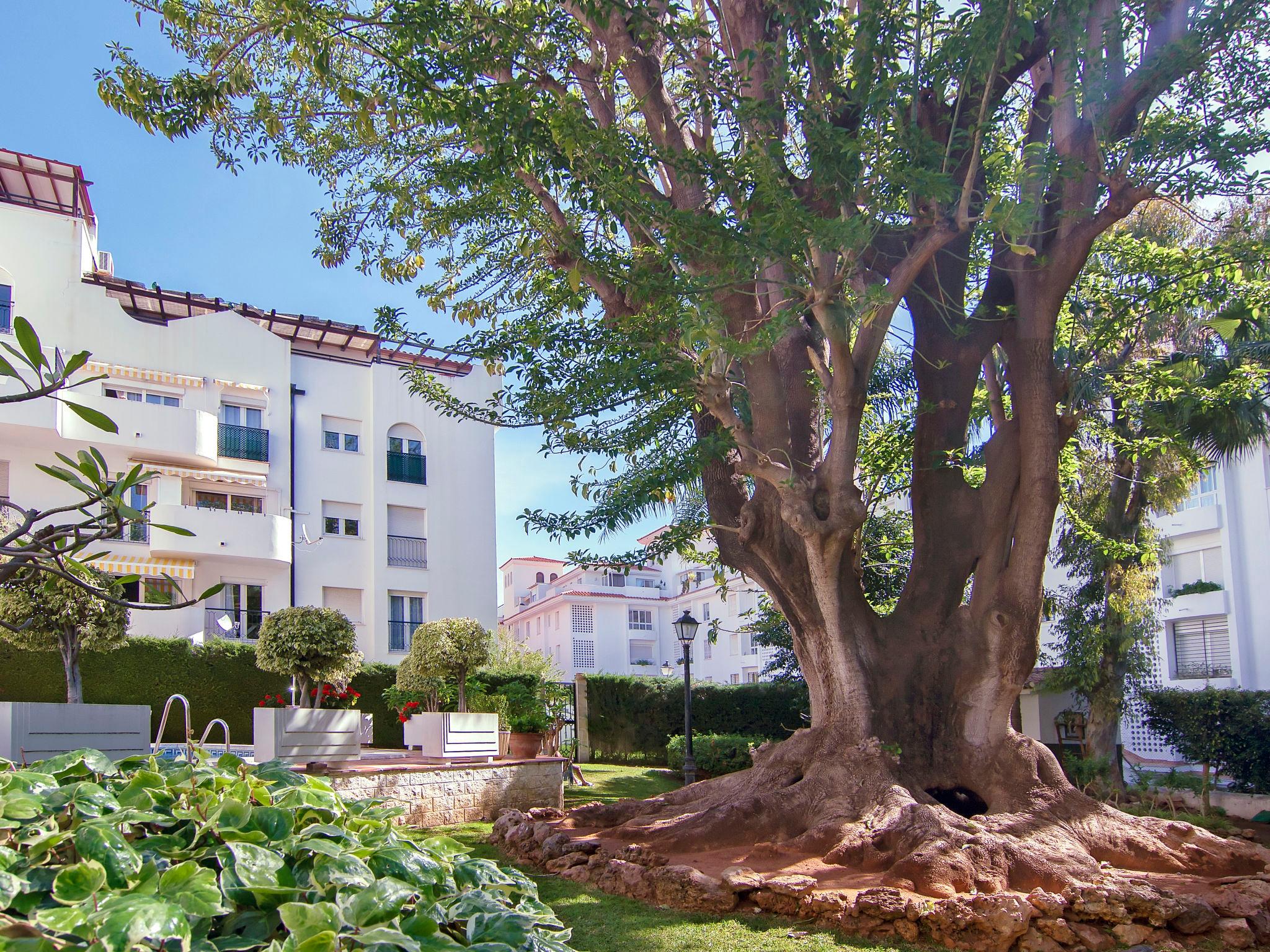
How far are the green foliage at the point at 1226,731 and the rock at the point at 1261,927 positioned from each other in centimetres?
930

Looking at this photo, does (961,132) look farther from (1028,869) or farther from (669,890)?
(669,890)

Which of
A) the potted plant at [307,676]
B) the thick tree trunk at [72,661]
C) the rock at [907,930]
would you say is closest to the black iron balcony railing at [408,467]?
the potted plant at [307,676]

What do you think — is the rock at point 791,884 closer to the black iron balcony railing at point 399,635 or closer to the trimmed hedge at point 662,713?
the trimmed hedge at point 662,713

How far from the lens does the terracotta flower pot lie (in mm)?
16781

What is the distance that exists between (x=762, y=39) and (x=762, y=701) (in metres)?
19.1

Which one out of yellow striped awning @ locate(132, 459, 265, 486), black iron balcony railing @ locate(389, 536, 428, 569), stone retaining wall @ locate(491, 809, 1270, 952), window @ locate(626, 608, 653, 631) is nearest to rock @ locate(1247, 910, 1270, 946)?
stone retaining wall @ locate(491, 809, 1270, 952)

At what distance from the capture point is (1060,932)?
24.9 feet

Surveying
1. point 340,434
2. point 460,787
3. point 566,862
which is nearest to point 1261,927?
point 566,862

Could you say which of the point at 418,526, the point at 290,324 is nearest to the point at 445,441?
the point at 418,526

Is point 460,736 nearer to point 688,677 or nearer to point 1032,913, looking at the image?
point 688,677

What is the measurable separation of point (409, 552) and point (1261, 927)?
A: 1092 inches

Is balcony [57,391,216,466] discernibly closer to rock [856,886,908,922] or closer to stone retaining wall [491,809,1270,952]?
stone retaining wall [491,809,1270,952]

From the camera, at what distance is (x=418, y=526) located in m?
33.0

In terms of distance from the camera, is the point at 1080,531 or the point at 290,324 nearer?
the point at 1080,531
